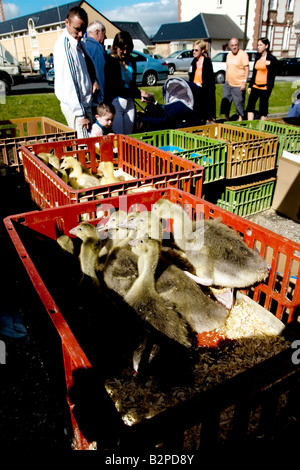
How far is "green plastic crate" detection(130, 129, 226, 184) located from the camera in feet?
16.4

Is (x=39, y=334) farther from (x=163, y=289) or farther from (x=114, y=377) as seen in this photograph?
(x=163, y=289)

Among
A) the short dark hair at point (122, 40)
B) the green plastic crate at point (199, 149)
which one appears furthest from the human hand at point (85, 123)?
the short dark hair at point (122, 40)

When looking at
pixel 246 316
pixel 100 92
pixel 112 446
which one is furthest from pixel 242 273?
pixel 100 92

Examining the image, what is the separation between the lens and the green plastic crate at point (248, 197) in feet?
18.5

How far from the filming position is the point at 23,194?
17.7 ft

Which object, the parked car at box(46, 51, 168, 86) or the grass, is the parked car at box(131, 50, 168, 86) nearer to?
the parked car at box(46, 51, 168, 86)

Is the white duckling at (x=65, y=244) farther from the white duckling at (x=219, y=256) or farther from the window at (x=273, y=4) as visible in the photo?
the window at (x=273, y=4)

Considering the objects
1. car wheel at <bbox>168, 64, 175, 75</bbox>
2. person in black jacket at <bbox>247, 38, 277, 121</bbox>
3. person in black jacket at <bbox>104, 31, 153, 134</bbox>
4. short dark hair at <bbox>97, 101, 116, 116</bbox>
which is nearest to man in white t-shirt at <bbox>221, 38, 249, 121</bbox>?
person in black jacket at <bbox>247, 38, 277, 121</bbox>

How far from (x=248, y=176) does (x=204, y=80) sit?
4.51 metres

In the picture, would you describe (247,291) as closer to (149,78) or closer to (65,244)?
(65,244)

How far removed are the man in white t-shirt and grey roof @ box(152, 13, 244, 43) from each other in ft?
134
